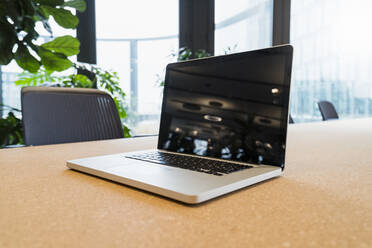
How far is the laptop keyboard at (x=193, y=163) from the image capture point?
0.43 metres

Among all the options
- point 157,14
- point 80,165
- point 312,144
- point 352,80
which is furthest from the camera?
point 352,80

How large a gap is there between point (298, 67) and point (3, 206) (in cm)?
345

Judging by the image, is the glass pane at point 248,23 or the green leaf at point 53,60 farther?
the glass pane at point 248,23

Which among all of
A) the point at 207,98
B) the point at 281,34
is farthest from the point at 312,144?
the point at 281,34

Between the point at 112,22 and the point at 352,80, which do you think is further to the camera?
the point at 352,80

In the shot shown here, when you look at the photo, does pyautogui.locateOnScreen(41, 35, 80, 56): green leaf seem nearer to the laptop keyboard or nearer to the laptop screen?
the laptop screen

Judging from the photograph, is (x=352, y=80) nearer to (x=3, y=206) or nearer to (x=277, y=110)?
(x=277, y=110)

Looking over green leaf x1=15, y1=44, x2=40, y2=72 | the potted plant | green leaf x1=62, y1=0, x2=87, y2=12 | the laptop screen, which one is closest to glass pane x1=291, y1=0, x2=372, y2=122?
green leaf x1=62, y1=0, x2=87, y2=12

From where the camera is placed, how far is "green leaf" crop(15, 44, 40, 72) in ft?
4.38

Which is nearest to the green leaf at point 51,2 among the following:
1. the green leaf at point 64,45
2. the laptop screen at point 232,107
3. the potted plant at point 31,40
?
the potted plant at point 31,40

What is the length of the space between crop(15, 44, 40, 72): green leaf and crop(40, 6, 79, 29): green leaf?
236 mm

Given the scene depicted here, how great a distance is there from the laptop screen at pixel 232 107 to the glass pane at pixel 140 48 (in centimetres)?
197

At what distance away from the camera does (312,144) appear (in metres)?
0.84

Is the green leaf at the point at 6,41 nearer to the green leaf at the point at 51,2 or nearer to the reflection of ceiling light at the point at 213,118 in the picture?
the green leaf at the point at 51,2
